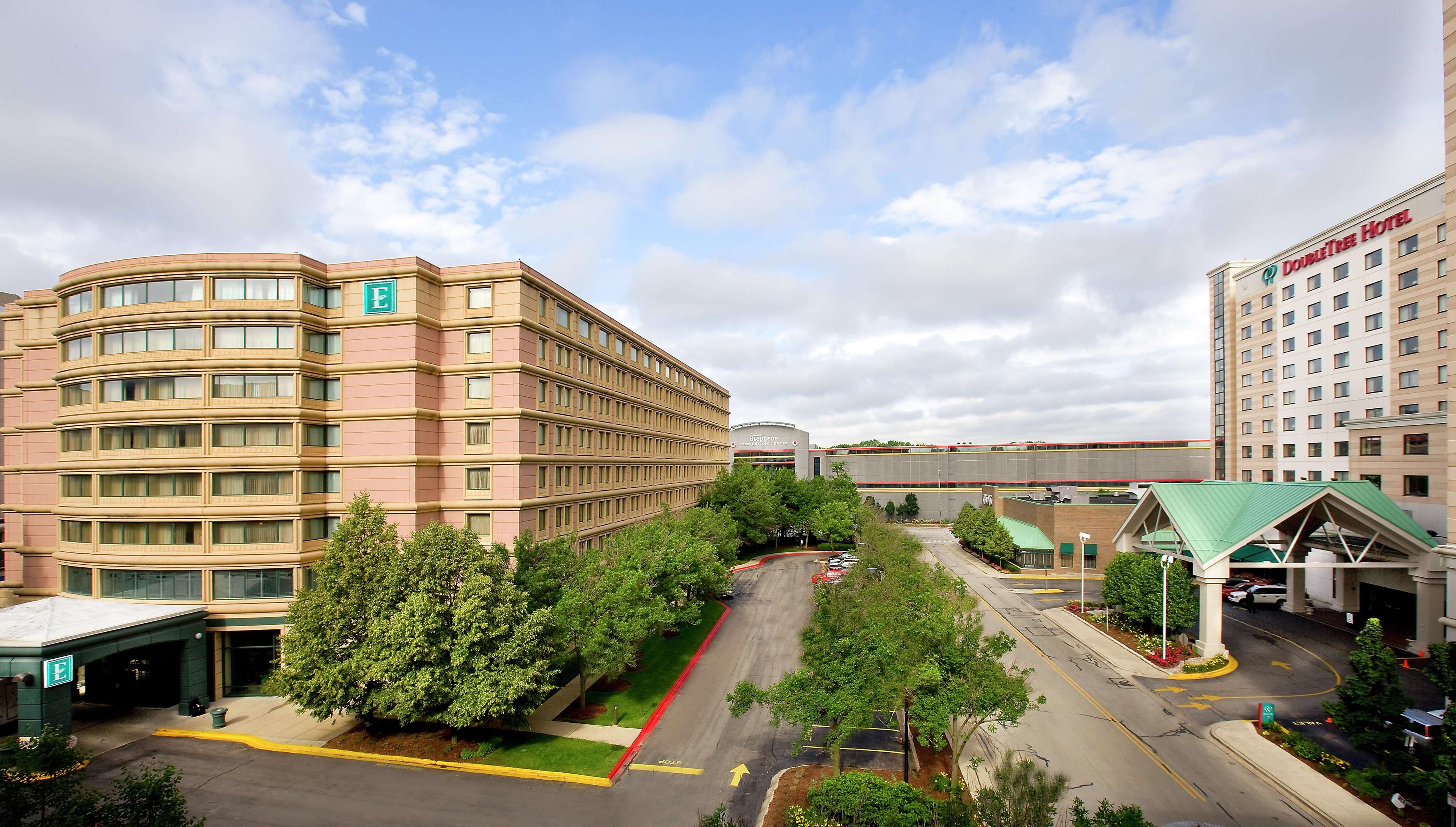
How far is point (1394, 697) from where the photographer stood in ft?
66.8

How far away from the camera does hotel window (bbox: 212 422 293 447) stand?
30141 mm

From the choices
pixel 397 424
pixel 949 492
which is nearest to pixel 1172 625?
pixel 397 424

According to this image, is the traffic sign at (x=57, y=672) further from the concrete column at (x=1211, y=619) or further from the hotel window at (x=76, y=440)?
the concrete column at (x=1211, y=619)

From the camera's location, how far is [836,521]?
7194cm

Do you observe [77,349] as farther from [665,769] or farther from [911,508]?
[911,508]

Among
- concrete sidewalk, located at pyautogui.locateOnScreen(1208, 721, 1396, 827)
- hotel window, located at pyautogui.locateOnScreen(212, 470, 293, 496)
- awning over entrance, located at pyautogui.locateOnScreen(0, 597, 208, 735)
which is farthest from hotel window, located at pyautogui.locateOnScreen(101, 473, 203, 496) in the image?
concrete sidewalk, located at pyautogui.locateOnScreen(1208, 721, 1396, 827)

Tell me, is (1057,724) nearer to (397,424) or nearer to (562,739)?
(562,739)

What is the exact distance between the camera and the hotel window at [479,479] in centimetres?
3375

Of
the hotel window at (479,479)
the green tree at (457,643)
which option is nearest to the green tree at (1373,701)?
the green tree at (457,643)

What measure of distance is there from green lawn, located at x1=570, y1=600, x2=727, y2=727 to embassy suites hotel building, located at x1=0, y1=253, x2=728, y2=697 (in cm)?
1000

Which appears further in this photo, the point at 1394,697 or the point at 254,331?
the point at 254,331

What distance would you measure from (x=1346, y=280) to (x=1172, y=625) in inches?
1462

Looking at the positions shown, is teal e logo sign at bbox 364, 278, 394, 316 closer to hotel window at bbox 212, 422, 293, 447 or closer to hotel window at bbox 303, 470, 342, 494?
hotel window at bbox 212, 422, 293, 447

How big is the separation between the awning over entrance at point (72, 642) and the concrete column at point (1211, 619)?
51.5 m
